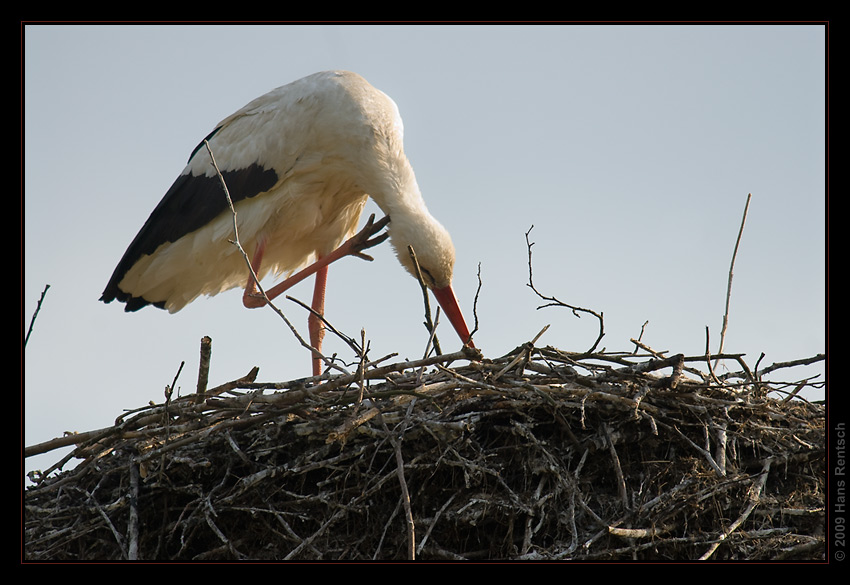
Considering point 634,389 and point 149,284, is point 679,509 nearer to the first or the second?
point 634,389

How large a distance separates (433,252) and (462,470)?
5.20 feet

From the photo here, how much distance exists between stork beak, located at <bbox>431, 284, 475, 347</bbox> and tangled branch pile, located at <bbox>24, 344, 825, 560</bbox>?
1207mm

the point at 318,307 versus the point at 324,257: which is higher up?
the point at 324,257

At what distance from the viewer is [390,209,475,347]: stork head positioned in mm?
4496

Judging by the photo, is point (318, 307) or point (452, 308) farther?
point (318, 307)

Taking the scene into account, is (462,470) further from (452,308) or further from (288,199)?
(288,199)

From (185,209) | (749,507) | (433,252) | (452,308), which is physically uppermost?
(185,209)

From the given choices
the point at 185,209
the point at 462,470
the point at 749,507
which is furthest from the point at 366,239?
the point at 749,507

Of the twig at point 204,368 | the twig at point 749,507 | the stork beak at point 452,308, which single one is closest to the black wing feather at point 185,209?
the stork beak at point 452,308

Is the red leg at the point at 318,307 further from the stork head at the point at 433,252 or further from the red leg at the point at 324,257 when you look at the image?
the stork head at the point at 433,252

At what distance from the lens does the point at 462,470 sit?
311 centimetres

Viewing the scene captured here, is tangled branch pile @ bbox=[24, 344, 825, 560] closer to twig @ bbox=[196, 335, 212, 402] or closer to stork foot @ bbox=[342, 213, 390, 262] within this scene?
twig @ bbox=[196, 335, 212, 402]
